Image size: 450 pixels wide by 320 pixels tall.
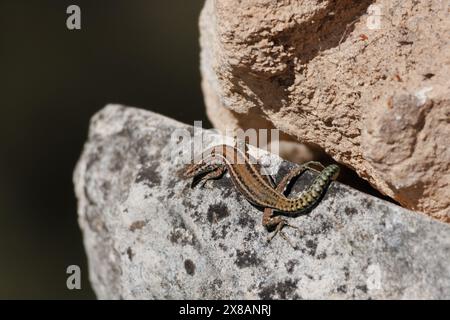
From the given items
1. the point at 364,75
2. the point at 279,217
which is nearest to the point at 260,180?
the point at 279,217

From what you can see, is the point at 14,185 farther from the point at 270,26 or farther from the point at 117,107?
the point at 270,26

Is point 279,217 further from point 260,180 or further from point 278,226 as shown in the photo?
point 260,180

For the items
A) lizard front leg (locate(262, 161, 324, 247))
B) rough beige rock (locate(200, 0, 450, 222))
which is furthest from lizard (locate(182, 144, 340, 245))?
rough beige rock (locate(200, 0, 450, 222))

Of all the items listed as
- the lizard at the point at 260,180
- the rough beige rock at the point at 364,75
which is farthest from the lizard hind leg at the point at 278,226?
the rough beige rock at the point at 364,75

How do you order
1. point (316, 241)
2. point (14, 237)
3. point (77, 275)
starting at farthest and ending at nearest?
1. point (14, 237)
2. point (77, 275)
3. point (316, 241)

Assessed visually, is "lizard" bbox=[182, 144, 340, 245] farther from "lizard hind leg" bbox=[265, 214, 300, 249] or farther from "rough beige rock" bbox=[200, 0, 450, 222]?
"rough beige rock" bbox=[200, 0, 450, 222]

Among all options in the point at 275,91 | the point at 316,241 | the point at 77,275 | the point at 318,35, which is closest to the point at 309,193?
the point at 316,241

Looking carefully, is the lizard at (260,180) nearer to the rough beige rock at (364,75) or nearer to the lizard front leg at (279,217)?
the lizard front leg at (279,217)
